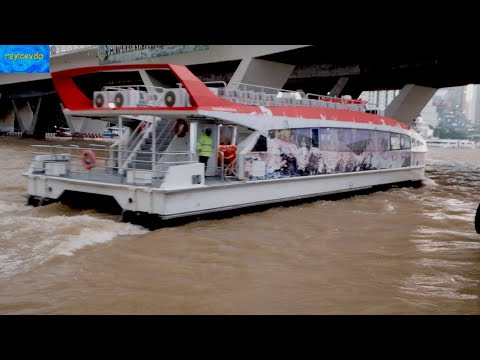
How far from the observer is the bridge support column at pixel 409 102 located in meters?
28.1

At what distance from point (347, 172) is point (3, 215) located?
9.67 metres

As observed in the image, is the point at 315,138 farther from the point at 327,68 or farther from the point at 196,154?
the point at 327,68

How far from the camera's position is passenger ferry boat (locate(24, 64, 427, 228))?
9977mm

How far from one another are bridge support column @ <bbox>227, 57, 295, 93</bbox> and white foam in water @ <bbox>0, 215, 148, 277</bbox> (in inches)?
732

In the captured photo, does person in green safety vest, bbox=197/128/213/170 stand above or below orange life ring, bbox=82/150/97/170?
above

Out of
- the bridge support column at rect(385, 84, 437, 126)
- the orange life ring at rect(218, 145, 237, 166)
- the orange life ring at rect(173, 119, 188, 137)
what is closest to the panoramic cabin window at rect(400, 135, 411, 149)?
the orange life ring at rect(218, 145, 237, 166)

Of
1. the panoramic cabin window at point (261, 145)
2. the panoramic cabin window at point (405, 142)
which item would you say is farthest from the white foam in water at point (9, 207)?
the panoramic cabin window at point (405, 142)

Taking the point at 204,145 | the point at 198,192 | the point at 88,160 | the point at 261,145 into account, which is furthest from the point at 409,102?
the point at 88,160

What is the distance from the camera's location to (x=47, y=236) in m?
8.55

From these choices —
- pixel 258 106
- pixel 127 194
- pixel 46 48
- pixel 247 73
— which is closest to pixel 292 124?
pixel 258 106

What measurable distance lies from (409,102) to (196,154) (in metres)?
21.2

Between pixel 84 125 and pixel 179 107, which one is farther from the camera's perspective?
pixel 84 125

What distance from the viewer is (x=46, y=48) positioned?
3017 cm

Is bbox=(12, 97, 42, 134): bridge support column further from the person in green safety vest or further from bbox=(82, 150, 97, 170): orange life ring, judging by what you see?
the person in green safety vest
